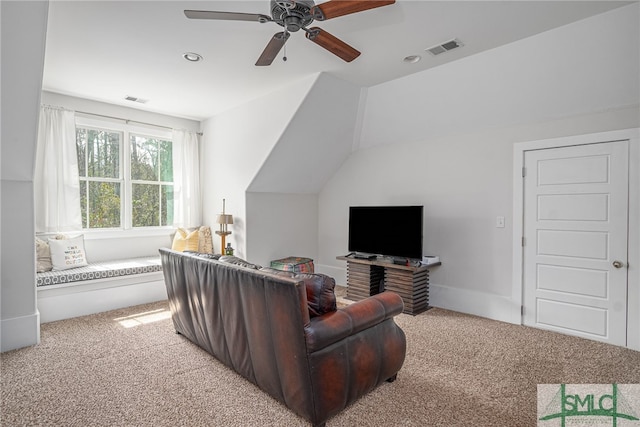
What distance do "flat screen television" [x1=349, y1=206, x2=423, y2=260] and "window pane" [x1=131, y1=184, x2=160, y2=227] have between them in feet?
10.2

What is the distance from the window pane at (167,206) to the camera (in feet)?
18.1

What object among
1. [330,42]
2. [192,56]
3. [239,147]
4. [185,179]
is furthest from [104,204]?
[330,42]

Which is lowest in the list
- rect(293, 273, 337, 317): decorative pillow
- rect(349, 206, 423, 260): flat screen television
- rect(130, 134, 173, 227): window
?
rect(293, 273, 337, 317): decorative pillow

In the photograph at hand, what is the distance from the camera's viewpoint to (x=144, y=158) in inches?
209

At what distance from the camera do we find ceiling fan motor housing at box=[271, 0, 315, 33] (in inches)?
81.4

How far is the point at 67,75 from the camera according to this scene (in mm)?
3867

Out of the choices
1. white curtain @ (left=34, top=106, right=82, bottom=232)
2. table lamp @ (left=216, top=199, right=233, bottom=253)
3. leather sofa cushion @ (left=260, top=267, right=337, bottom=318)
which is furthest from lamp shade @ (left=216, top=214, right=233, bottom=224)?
leather sofa cushion @ (left=260, top=267, right=337, bottom=318)

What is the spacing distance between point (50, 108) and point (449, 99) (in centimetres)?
494

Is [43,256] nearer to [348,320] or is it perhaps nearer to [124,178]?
[124,178]

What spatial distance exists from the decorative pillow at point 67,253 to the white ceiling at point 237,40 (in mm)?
1933

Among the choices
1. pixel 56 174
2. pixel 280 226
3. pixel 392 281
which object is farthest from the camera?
pixel 280 226

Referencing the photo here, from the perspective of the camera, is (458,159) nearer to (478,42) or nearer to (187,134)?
(478,42)

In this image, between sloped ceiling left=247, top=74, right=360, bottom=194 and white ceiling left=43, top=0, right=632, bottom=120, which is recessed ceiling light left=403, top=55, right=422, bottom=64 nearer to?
white ceiling left=43, top=0, right=632, bottom=120

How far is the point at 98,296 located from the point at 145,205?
5.37 ft
